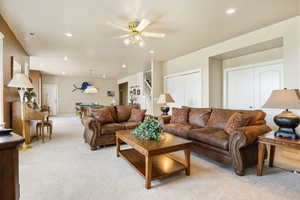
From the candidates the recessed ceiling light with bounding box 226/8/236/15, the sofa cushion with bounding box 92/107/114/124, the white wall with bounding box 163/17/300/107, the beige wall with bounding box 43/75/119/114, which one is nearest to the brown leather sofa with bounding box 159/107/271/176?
the white wall with bounding box 163/17/300/107

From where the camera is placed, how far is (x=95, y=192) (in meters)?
1.88

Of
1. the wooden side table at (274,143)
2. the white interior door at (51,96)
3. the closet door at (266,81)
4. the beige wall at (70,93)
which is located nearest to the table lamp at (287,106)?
the wooden side table at (274,143)

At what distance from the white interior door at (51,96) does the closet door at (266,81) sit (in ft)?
36.3

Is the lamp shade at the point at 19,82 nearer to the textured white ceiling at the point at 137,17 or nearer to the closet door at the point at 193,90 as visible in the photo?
the textured white ceiling at the point at 137,17

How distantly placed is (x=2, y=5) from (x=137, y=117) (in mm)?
3460

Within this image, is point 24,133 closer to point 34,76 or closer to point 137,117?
point 137,117

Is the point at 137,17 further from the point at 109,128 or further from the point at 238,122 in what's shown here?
the point at 238,122

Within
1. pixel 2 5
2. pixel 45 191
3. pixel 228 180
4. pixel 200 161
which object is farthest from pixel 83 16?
pixel 228 180

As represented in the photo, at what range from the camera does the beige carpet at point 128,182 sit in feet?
5.99

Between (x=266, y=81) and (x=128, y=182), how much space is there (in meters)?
4.35

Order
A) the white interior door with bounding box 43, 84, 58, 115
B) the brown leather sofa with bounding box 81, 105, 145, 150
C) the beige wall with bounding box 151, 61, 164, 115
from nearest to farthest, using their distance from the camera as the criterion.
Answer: the brown leather sofa with bounding box 81, 105, 145, 150 → the beige wall with bounding box 151, 61, 164, 115 → the white interior door with bounding box 43, 84, 58, 115

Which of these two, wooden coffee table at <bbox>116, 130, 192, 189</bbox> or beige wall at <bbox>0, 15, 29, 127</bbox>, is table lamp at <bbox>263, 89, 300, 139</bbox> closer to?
wooden coffee table at <bbox>116, 130, 192, 189</bbox>

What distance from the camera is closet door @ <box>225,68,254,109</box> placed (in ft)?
14.9

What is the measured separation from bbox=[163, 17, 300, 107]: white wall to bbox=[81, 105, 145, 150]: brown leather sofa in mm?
2418
